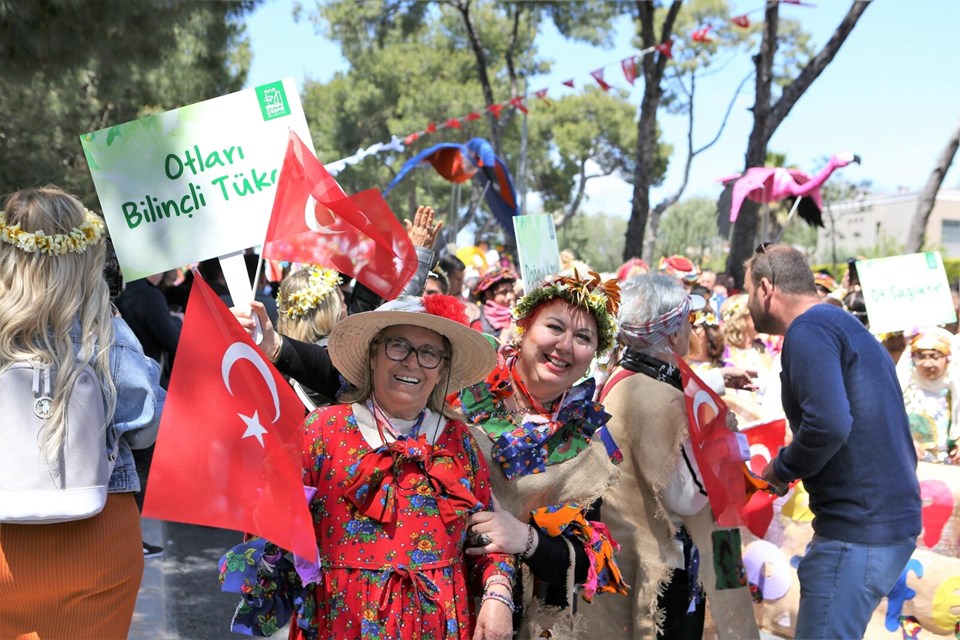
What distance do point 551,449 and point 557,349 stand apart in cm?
33

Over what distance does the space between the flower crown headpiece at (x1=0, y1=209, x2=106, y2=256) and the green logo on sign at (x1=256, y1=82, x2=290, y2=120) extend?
35.2 inches

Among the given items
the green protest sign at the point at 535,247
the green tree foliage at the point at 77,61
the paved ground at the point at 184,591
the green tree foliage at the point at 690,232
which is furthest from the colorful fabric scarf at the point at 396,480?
the green tree foliage at the point at 690,232

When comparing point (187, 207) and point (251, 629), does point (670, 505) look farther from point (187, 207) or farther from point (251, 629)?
point (187, 207)

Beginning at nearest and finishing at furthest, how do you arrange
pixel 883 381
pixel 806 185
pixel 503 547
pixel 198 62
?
pixel 503 547 < pixel 883 381 < pixel 198 62 < pixel 806 185

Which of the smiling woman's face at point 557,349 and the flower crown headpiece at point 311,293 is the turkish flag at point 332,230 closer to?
the smiling woman's face at point 557,349

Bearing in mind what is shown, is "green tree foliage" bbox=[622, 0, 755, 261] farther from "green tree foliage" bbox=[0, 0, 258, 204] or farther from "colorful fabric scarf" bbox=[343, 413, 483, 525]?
"colorful fabric scarf" bbox=[343, 413, 483, 525]

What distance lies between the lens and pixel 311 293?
430 cm

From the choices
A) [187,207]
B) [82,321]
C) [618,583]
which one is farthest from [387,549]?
[187,207]

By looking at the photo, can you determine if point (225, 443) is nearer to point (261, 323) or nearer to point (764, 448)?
point (261, 323)

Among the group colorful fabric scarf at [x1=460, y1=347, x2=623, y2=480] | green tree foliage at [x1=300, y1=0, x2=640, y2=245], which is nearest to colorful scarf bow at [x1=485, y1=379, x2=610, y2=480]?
colorful fabric scarf at [x1=460, y1=347, x2=623, y2=480]

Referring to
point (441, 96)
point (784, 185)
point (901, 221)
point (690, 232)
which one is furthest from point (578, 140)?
point (901, 221)

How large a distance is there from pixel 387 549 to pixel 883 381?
206 cm

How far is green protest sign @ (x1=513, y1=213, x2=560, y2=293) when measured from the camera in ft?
12.7

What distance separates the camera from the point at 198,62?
9258mm
